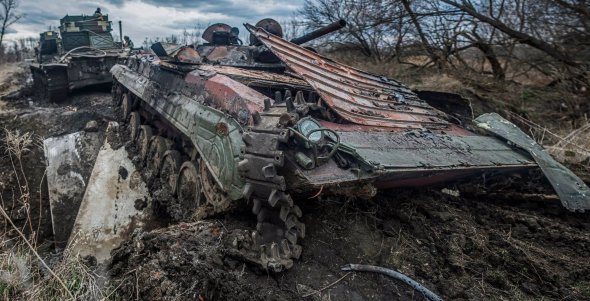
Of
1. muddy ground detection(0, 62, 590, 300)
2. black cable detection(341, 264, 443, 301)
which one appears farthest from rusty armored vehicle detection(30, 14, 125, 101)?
black cable detection(341, 264, 443, 301)

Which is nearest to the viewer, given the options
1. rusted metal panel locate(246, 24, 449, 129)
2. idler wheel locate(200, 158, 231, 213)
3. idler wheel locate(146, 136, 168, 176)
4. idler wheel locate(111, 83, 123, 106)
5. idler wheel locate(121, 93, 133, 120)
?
idler wheel locate(200, 158, 231, 213)

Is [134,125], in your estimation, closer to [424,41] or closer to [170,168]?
[170,168]

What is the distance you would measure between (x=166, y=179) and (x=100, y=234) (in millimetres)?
905

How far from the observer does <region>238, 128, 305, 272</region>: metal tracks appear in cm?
291

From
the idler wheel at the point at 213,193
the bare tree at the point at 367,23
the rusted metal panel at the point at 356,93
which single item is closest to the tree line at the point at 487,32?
the bare tree at the point at 367,23

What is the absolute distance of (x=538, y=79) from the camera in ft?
34.2

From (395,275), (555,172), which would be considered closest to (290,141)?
(395,275)

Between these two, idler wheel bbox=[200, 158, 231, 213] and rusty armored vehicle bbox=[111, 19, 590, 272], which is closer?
rusty armored vehicle bbox=[111, 19, 590, 272]

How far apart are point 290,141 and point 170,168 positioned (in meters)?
2.72

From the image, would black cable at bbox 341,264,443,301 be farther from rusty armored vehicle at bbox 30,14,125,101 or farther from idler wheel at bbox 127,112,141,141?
rusty armored vehicle at bbox 30,14,125,101

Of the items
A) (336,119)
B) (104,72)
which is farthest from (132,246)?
(104,72)

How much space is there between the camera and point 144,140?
20.8 ft

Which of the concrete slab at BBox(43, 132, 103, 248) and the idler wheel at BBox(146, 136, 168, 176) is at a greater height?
the idler wheel at BBox(146, 136, 168, 176)

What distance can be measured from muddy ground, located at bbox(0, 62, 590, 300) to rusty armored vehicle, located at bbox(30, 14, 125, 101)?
7.55m
